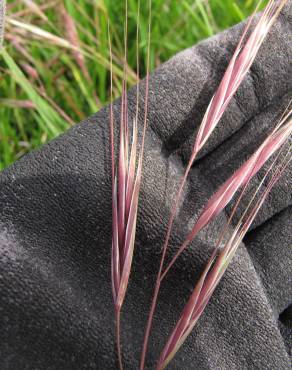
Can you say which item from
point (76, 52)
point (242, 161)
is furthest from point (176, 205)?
point (76, 52)

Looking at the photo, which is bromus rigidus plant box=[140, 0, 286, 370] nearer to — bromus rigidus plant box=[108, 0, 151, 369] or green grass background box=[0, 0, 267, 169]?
bromus rigidus plant box=[108, 0, 151, 369]

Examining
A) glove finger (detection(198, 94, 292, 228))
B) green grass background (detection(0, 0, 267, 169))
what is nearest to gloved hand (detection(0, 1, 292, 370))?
glove finger (detection(198, 94, 292, 228))

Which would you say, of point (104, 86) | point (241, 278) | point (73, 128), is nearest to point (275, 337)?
point (241, 278)

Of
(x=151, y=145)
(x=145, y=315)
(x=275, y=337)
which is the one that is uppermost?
(x=151, y=145)

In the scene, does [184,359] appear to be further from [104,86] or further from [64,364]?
[104,86]

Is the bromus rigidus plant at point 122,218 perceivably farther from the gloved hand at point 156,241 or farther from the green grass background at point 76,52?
the green grass background at point 76,52

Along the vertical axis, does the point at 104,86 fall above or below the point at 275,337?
above
